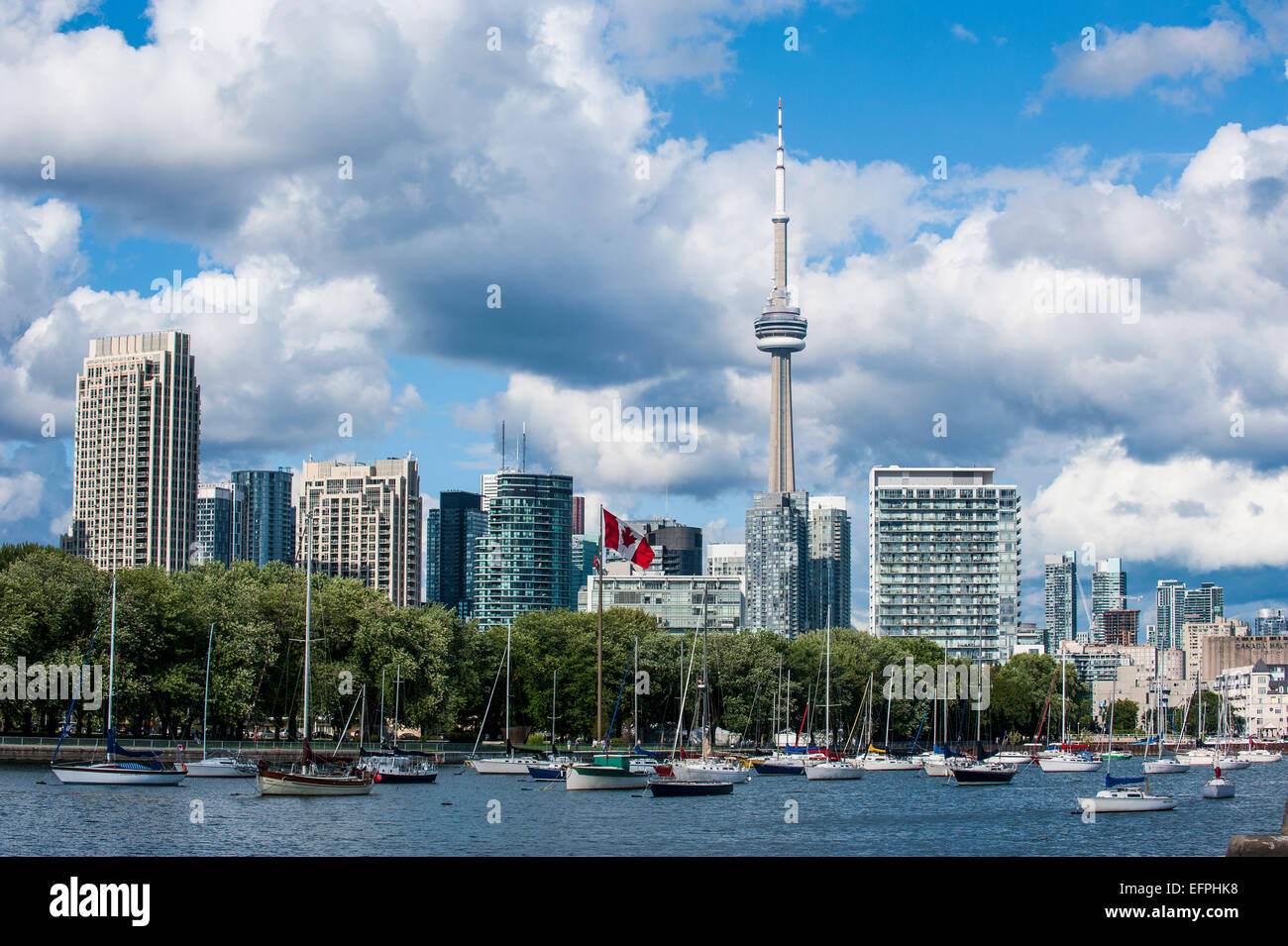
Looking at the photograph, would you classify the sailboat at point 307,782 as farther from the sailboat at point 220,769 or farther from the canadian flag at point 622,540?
the canadian flag at point 622,540

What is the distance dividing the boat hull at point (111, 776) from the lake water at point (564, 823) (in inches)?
25.3

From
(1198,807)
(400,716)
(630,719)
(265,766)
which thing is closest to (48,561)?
(400,716)

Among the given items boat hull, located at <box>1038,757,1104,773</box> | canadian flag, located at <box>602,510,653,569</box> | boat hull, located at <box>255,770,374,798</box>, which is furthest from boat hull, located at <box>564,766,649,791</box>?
boat hull, located at <box>1038,757,1104,773</box>

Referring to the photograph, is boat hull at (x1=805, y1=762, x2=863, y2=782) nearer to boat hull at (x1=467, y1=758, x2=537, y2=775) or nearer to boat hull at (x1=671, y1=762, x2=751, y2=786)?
boat hull at (x1=671, y1=762, x2=751, y2=786)

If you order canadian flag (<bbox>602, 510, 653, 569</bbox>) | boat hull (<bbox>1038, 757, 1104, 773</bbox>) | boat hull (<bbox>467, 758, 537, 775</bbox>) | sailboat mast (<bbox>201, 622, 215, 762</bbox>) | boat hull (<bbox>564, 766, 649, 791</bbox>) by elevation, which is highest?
canadian flag (<bbox>602, 510, 653, 569</bbox>)

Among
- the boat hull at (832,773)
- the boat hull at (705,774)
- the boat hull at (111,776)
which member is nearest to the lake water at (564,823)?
the boat hull at (111,776)

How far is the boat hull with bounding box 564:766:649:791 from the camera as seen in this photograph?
9081cm

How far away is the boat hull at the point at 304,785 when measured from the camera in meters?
77.5

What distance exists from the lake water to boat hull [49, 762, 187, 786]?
0.64m
